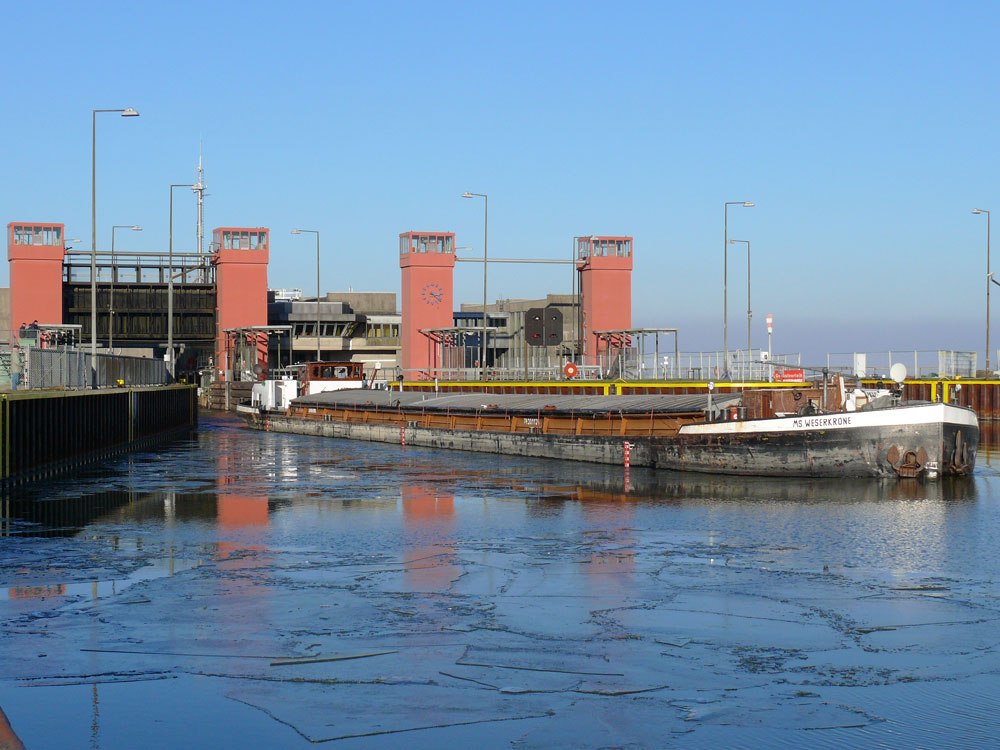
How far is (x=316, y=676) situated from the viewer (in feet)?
36.4

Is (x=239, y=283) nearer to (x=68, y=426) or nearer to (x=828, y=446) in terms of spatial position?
(x=68, y=426)

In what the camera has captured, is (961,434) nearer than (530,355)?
Yes

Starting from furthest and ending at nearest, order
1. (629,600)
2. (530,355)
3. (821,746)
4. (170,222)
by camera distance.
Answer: (530,355), (170,222), (629,600), (821,746)

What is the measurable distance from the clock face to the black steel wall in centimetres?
3433

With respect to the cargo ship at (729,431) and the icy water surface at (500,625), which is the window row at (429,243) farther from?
the icy water surface at (500,625)

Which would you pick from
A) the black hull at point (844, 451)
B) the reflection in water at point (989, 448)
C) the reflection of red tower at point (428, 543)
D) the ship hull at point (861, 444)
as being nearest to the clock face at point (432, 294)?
the reflection in water at point (989, 448)

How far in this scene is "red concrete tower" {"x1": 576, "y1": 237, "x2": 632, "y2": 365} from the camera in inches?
3656

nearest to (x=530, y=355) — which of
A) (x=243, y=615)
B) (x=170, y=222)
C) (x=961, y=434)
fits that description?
(x=170, y=222)

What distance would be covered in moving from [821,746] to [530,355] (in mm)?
98502

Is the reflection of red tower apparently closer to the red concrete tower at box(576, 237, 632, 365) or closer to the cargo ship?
the cargo ship

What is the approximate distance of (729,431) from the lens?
117 ft

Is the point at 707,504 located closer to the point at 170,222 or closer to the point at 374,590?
the point at 374,590

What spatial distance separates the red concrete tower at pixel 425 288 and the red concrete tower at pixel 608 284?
12.1m

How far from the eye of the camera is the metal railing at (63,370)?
113ft
